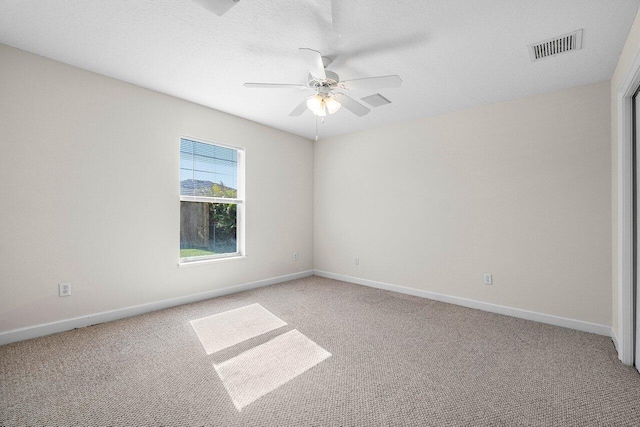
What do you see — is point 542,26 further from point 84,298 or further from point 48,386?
point 84,298

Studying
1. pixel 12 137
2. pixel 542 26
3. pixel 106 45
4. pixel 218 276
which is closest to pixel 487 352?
pixel 542 26

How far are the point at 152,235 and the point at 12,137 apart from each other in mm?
1443

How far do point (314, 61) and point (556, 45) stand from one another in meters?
1.94

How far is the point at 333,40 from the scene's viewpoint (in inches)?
89.0

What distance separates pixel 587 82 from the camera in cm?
288

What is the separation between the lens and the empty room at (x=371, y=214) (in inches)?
74.5

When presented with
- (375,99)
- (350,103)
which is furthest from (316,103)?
(375,99)

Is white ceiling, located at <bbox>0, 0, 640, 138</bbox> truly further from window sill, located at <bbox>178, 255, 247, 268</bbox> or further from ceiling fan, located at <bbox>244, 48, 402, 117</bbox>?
window sill, located at <bbox>178, 255, 247, 268</bbox>

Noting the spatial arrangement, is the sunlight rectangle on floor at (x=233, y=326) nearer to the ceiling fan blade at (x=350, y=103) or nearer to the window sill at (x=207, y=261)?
the window sill at (x=207, y=261)

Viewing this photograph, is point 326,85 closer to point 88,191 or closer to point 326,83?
point 326,83

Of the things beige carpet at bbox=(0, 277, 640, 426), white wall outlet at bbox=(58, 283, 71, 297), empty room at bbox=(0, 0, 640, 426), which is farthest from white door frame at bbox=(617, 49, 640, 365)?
white wall outlet at bbox=(58, 283, 71, 297)

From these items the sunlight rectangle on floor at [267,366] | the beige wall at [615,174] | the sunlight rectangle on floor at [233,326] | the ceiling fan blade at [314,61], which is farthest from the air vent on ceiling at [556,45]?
the sunlight rectangle on floor at [233,326]

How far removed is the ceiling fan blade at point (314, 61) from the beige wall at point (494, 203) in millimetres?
2280

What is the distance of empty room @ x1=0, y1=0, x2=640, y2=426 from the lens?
74.5 inches
